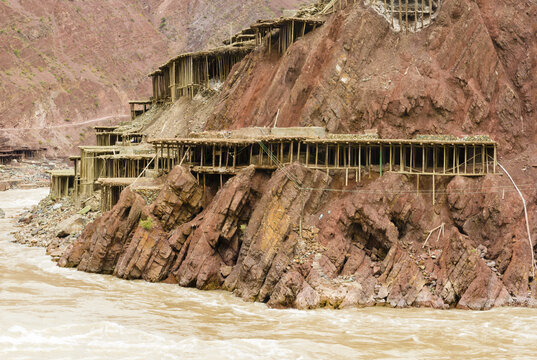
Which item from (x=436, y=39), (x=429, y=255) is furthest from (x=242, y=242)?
(x=436, y=39)

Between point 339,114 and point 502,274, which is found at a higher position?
point 339,114

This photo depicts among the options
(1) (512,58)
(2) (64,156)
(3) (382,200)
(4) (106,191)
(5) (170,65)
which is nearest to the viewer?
(3) (382,200)

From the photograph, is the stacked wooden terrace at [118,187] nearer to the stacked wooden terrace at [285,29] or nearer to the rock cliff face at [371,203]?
the rock cliff face at [371,203]

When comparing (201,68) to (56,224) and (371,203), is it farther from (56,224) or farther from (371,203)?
(371,203)

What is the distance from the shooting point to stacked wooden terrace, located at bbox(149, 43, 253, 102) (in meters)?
59.2

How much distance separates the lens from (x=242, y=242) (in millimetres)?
37188

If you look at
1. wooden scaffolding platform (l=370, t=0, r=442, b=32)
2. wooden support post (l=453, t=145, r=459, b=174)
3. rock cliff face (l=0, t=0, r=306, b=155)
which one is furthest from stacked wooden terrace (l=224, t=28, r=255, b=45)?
rock cliff face (l=0, t=0, r=306, b=155)

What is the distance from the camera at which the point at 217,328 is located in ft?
95.8

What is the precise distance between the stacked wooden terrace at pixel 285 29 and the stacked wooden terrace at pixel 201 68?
18.1 feet

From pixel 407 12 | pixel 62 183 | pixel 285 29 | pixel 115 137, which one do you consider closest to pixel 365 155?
pixel 407 12

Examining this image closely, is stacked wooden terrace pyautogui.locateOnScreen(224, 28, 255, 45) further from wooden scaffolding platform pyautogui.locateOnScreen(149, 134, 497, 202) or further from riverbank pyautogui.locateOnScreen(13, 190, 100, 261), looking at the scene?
wooden scaffolding platform pyautogui.locateOnScreen(149, 134, 497, 202)

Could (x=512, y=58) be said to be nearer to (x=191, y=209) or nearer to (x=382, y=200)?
(x=382, y=200)

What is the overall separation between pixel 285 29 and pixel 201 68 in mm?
15840

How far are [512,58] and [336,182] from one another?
1466 centimetres
